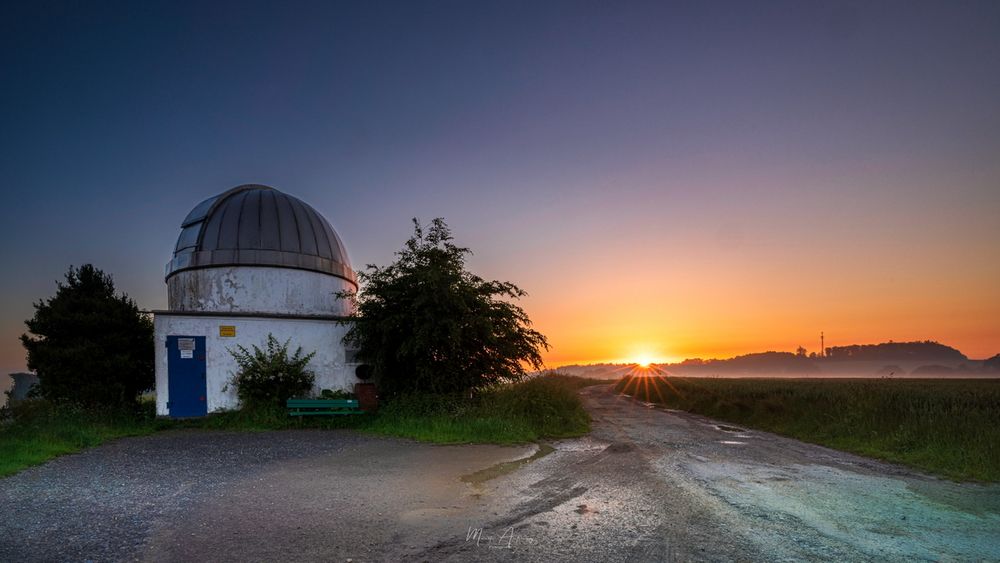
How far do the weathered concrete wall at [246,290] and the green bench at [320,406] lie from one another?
12.9 feet

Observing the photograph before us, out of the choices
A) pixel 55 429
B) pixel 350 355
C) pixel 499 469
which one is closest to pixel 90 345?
pixel 55 429

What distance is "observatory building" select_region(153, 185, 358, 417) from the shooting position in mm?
14102

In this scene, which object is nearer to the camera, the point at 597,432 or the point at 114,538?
the point at 114,538

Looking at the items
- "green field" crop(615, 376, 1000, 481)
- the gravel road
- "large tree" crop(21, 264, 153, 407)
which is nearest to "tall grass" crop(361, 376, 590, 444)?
the gravel road

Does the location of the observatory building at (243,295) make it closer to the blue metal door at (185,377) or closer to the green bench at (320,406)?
the blue metal door at (185,377)

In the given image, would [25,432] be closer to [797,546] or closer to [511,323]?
[511,323]

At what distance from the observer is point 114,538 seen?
15.6ft

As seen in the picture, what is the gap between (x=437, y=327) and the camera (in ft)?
44.1

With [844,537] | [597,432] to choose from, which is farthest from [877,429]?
Result: [844,537]

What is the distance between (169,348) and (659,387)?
22.8 metres

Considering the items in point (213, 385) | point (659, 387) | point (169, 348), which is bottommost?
point (659, 387)

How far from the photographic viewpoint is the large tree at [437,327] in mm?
13609

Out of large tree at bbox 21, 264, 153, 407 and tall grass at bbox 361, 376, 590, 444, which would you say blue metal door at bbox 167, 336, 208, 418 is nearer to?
large tree at bbox 21, 264, 153, 407

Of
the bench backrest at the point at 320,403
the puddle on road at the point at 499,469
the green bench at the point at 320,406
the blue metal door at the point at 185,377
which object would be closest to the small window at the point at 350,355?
the green bench at the point at 320,406
